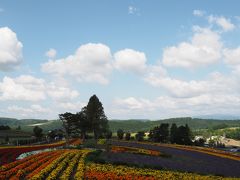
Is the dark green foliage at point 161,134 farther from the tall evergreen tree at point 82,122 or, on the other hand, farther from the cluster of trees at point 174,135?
the tall evergreen tree at point 82,122

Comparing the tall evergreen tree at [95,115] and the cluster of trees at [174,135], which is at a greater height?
the tall evergreen tree at [95,115]

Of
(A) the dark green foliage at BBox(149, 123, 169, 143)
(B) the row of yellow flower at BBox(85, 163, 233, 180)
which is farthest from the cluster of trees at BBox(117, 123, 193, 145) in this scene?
(B) the row of yellow flower at BBox(85, 163, 233, 180)

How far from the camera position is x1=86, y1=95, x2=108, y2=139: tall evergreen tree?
94.4 m

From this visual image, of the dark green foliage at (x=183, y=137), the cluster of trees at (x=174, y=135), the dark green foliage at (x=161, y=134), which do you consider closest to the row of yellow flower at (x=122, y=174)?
the dark green foliage at (x=183, y=137)

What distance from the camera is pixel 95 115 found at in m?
94.4

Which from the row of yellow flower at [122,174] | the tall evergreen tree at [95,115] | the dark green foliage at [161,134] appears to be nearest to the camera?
the row of yellow flower at [122,174]

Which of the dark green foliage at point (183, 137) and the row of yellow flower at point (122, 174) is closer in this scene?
the row of yellow flower at point (122, 174)

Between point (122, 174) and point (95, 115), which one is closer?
point (122, 174)

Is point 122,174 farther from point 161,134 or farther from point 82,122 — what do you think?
point 161,134

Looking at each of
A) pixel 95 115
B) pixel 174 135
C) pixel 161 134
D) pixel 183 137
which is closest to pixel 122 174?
pixel 95 115

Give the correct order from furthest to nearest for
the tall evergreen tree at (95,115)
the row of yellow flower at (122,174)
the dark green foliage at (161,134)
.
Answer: the dark green foliage at (161,134)
the tall evergreen tree at (95,115)
the row of yellow flower at (122,174)

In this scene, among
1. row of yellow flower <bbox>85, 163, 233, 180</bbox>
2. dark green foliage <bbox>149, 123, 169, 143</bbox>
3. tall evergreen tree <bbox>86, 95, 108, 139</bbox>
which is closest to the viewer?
row of yellow flower <bbox>85, 163, 233, 180</bbox>

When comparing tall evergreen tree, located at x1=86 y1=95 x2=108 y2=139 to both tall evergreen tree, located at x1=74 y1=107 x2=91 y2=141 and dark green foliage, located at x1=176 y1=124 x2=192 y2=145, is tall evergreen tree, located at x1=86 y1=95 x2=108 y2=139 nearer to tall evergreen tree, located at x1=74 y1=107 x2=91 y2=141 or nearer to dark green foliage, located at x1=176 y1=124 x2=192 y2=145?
tall evergreen tree, located at x1=74 y1=107 x2=91 y2=141

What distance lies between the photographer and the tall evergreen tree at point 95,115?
94375 millimetres
